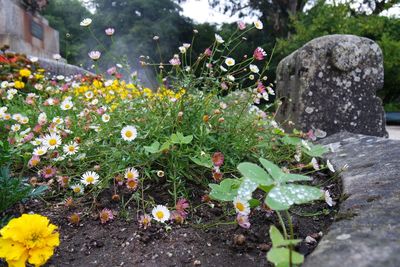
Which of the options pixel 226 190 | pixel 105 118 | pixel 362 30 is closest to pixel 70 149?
pixel 105 118

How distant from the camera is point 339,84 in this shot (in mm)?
3141

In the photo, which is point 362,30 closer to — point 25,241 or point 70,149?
point 70,149

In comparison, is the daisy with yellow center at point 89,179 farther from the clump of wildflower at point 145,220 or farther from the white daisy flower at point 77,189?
the clump of wildflower at point 145,220

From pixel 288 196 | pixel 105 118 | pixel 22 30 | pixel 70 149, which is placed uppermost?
pixel 22 30

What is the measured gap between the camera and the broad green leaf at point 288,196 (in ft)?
2.69

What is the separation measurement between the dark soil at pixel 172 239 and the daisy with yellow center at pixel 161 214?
2.1 inches

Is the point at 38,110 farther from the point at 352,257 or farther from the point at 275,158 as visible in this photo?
the point at 352,257

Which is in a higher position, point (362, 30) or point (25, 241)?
point (362, 30)

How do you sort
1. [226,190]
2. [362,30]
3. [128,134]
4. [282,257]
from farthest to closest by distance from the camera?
[362,30], [128,134], [226,190], [282,257]

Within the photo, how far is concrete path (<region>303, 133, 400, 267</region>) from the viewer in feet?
2.51

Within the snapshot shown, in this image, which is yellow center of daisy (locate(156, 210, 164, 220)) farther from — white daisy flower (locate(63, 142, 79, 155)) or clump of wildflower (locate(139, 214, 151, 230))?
white daisy flower (locate(63, 142, 79, 155))

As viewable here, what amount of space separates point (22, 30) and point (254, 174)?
728 centimetres

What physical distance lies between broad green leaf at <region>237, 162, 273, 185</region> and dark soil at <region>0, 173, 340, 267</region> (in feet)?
1.16

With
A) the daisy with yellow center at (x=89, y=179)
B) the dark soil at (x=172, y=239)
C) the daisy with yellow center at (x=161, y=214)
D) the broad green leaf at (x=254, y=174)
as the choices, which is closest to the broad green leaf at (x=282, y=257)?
the broad green leaf at (x=254, y=174)
